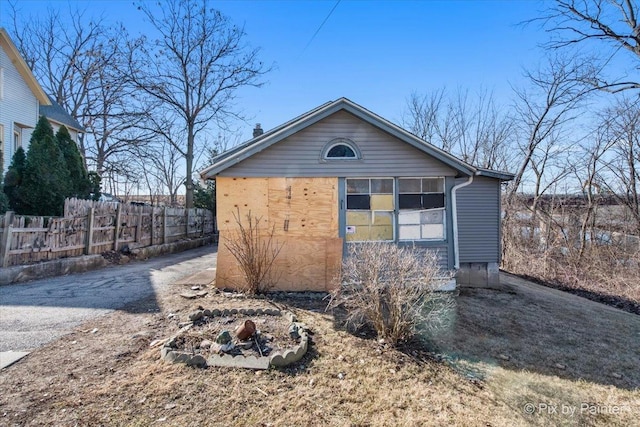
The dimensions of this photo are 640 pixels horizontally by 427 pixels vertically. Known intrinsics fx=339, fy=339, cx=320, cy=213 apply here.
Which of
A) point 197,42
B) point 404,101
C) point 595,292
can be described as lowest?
point 595,292

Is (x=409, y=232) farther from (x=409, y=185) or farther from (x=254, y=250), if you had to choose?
(x=254, y=250)

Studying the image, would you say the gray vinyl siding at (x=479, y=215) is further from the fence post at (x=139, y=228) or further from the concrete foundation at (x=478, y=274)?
the fence post at (x=139, y=228)

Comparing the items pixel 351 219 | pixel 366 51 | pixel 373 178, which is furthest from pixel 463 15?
pixel 351 219

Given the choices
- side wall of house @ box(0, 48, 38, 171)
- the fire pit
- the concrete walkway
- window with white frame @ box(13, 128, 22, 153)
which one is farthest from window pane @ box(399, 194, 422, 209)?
window with white frame @ box(13, 128, 22, 153)

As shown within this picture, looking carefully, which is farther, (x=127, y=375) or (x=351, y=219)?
(x=351, y=219)

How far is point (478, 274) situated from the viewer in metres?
9.25

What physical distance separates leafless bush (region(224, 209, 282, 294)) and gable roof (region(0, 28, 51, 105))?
1502 cm

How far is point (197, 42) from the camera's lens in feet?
72.2

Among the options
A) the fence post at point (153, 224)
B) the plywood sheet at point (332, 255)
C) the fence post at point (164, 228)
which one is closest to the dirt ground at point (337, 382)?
the plywood sheet at point (332, 255)

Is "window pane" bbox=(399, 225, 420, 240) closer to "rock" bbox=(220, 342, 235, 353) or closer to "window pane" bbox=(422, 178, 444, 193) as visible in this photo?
"window pane" bbox=(422, 178, 444, 193)

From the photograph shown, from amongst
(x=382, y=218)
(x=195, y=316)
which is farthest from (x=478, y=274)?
(x=195, y=316)

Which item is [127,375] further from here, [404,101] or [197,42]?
[197,42]

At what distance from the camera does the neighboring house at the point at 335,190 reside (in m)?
7.69

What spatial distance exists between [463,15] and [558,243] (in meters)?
9.36
